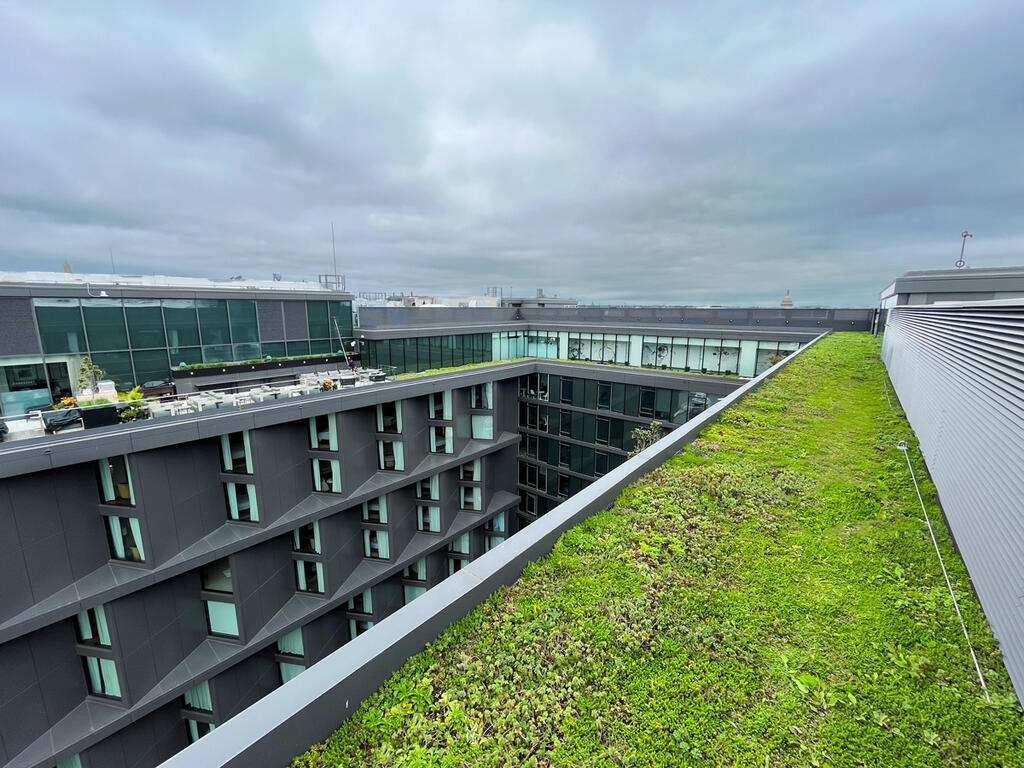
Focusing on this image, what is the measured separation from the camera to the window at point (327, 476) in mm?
21875

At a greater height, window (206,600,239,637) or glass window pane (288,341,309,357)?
glass window pane (288,341,309,357)

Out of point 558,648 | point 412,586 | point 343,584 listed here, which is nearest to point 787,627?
point 558,648

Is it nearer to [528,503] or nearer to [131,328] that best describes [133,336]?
[131,328]

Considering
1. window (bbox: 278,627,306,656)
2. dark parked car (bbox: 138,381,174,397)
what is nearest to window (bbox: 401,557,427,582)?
window (bbox: 278,627,306,656)

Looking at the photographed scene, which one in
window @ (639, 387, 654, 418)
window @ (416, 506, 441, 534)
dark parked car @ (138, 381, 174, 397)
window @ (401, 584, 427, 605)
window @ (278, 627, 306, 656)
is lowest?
window @ (401, 584, 427, 605)

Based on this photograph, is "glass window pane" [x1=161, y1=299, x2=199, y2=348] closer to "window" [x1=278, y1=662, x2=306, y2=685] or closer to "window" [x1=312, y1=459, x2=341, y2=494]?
"window" [x1=312, y1=459, x2=341, y2=494]

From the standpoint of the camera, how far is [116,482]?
15336mm

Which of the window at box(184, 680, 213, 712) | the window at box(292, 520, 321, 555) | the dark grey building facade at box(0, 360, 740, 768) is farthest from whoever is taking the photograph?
the window at box(292, 520, 321, 555)

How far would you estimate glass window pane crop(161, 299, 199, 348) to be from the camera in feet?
75.0

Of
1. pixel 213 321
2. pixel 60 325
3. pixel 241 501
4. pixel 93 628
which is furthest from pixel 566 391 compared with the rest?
pixel 60 325

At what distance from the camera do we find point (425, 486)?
1117 inches

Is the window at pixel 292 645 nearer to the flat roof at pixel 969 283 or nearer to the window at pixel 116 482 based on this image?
the window at pixel 116 482

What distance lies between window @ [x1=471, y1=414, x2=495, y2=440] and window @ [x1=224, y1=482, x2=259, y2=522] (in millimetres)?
15975

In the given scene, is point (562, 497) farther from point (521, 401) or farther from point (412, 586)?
point (412, 586)
